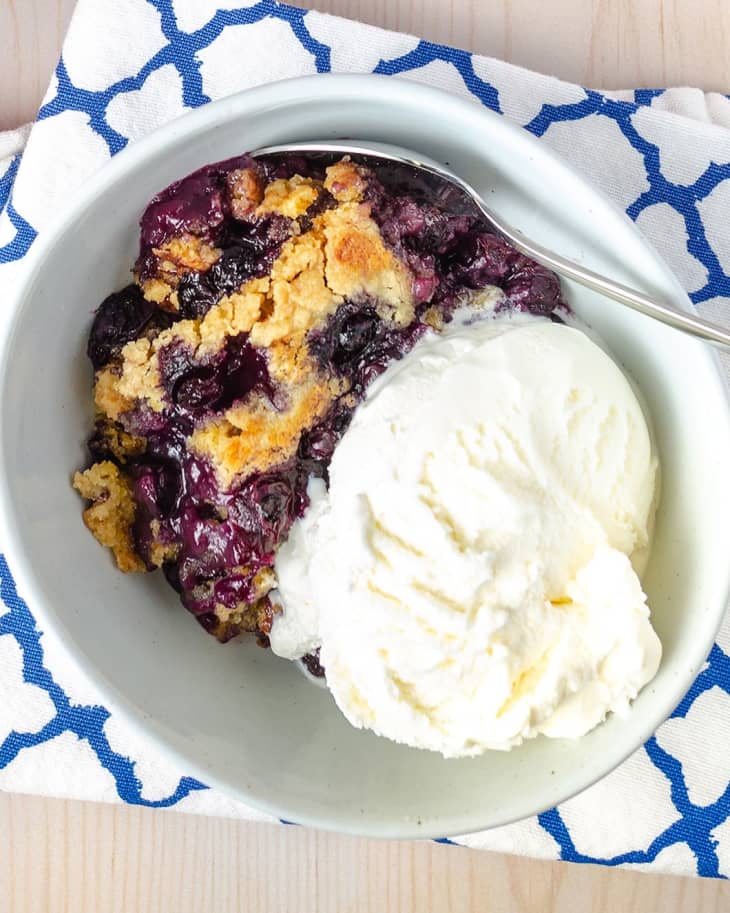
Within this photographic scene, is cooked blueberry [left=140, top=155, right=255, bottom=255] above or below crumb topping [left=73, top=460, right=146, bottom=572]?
above

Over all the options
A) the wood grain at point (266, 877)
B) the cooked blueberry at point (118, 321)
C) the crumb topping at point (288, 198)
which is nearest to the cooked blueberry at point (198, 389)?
the cooked blueberry at point (118, 321)

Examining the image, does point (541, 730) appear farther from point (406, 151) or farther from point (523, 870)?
point (406, 151)

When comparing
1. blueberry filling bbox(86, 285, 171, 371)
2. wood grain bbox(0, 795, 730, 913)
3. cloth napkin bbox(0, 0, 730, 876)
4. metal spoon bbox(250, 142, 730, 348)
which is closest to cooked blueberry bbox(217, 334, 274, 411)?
blueberry filling bbox(86, 285, 171, 371)

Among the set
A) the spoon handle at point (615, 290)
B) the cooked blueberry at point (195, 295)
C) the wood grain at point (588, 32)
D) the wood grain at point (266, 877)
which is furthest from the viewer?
the wood grain at point (266, 877)

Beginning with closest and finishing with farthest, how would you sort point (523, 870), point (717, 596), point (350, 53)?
point (717, 596) < point (350, 53) < point (523, 870)

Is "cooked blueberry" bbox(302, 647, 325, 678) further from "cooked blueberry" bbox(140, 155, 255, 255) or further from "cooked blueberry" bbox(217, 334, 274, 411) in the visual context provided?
"cooked blueberry" bbox(140, 155, 255, 255)

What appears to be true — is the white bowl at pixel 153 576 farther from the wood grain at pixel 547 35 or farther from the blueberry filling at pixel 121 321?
the wood grain at pixel 547 35

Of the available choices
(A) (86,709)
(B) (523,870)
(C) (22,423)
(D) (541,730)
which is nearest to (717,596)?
(D) (541,730)
